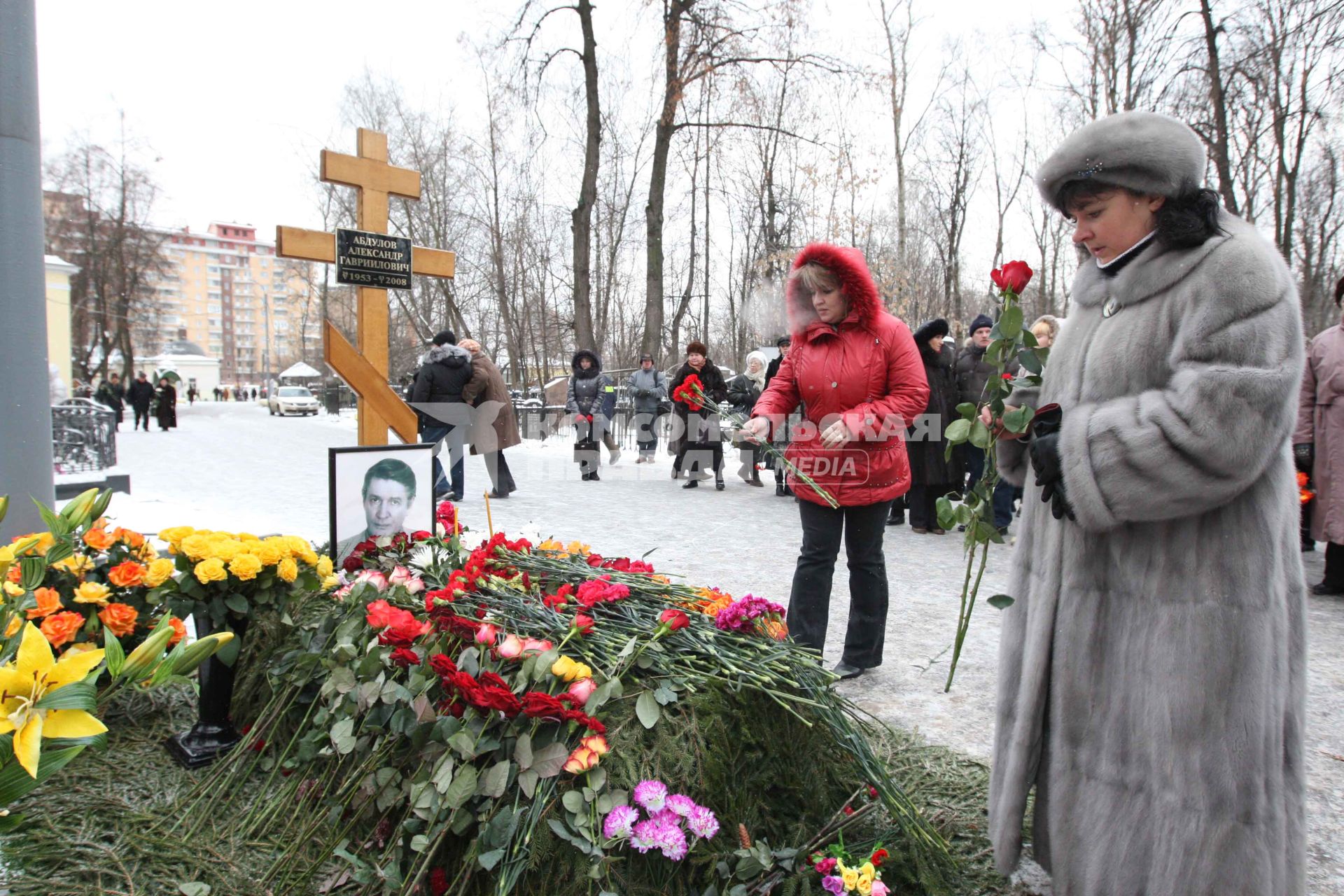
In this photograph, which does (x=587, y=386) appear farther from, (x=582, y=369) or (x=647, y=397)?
(x=647, y=397)

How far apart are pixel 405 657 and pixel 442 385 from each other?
22.8 ft

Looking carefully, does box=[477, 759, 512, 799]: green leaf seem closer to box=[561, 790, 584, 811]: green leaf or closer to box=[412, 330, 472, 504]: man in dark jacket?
box=[561, 790, 584, 811]: green leaf

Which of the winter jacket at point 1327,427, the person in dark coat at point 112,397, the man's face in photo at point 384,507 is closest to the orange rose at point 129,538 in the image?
the man's face in photo at point 384,507

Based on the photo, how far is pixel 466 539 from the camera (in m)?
3.02

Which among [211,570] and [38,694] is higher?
[38,694]

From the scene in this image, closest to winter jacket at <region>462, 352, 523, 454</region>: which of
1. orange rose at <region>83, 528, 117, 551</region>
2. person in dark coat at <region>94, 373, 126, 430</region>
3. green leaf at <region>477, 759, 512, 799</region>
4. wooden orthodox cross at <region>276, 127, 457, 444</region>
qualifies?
wooden orthodox cross at <region>276, 127, 457, 444</region>

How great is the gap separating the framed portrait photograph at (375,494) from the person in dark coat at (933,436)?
428 cm

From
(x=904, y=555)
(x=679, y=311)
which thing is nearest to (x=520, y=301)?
(x=679, y=311)

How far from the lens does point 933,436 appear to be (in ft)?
22.6

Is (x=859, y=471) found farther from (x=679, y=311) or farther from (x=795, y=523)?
(x=679, y=311)

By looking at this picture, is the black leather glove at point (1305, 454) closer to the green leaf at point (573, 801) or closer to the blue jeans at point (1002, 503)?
the blue jeans at point (1002, 503)

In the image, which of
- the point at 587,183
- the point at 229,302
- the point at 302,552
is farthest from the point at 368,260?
the point at 229,302

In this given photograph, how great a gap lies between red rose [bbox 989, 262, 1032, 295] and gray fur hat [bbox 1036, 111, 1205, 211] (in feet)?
2.26

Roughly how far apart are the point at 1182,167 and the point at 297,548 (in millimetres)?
2726
